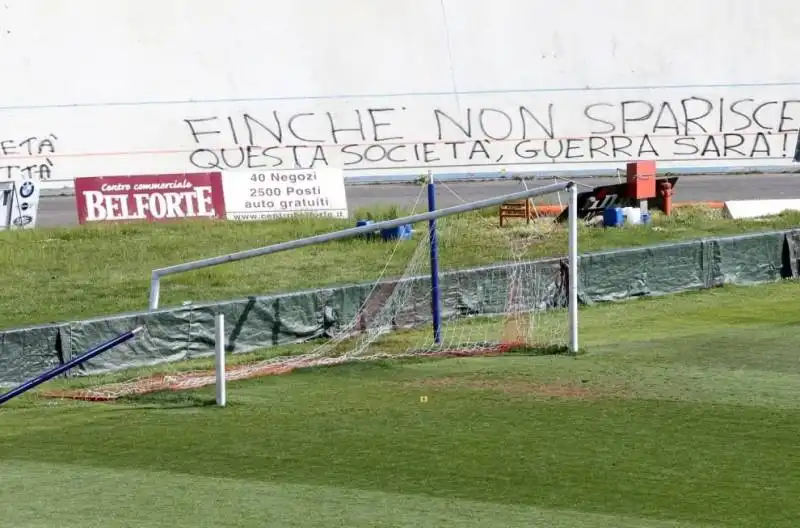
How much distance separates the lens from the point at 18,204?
2906cm

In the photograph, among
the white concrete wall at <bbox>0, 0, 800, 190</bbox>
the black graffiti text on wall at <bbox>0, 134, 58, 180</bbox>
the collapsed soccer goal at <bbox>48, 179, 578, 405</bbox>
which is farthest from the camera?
the white concrete wall at <bbox>0, 0, 800, 190</bbox>

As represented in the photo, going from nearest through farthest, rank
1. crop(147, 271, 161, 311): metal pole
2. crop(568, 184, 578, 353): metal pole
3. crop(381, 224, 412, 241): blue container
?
crop(568, 184, 578, 353): metal pole
crop(147, 271, 161, 311): metal pole
crop(381, 224, 412, 241): blue container

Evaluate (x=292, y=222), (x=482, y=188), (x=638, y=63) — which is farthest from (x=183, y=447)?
(x=638, y=63)

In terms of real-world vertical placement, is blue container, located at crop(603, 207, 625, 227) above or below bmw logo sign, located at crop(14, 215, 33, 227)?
below

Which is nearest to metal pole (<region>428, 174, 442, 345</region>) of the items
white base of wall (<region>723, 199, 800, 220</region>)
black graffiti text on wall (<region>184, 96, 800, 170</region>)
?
white base of wall (<region>723, 199, 800, 220</region>)

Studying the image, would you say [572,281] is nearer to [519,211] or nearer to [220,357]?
[220,357]

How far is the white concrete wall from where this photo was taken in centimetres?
4553

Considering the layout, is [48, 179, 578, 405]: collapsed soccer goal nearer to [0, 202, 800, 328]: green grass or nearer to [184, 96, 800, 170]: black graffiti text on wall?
[0, 202, 800, 328]: green grass

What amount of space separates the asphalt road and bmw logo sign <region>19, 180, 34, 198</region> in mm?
2493

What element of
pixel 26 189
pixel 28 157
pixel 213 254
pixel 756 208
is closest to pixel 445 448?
pixel 213 254

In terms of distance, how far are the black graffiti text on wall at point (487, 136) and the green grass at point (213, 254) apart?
17.7m

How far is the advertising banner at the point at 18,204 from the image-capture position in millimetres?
28922

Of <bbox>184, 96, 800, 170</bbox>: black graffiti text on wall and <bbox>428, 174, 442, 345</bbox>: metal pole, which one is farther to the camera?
<bbox>184, 96, 800, 170</bbox>: black graffiti text on wall

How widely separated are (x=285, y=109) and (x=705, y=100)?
1617 centimetres
